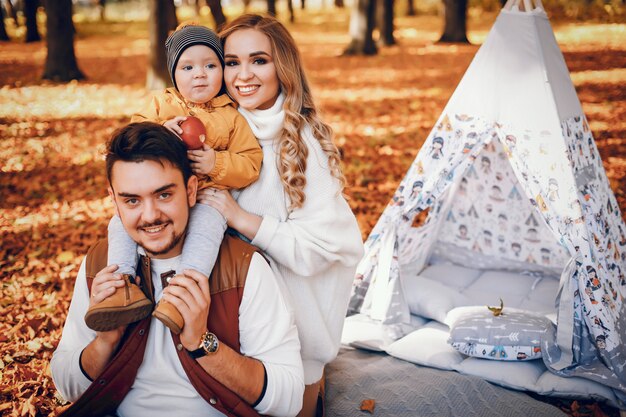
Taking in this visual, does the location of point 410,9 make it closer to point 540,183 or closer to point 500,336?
point 540,183

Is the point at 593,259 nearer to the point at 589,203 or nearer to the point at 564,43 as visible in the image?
the point at 589,203

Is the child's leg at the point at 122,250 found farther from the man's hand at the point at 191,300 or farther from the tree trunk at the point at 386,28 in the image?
the tree trunk at the point at 386,28

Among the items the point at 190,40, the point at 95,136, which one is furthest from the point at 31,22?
the point at 190,40

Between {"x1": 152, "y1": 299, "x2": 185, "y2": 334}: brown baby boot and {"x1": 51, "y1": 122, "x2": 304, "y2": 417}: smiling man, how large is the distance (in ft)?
0.19

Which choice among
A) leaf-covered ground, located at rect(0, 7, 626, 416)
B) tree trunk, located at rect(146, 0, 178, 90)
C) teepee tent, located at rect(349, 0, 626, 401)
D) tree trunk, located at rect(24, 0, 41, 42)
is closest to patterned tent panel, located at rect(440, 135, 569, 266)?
teepee tent, located at rect(349, 0, 626, 401)

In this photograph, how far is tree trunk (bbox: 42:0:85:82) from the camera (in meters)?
13.2

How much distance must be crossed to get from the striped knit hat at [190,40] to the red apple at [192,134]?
0.48 metres

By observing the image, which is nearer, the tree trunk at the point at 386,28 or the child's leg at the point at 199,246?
the child's leg at the point at 199,246

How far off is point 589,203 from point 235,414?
2775 mm

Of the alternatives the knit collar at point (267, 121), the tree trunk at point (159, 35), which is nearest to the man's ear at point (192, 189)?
the knit collar at point (267, 121)

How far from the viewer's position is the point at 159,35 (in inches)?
441

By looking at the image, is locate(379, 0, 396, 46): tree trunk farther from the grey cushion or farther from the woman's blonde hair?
the woman's blonde hair

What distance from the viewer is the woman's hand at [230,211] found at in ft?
9.14

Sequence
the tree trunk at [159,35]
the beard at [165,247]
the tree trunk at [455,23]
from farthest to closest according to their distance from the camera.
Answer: the tree trunk at [455,23] → the tree trunk at [159,35] → the beard at [165,247]
